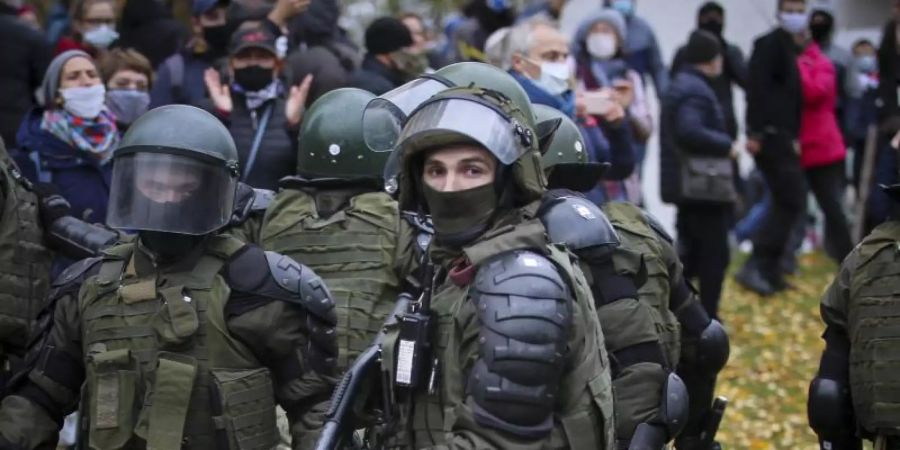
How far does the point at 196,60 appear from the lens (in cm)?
928

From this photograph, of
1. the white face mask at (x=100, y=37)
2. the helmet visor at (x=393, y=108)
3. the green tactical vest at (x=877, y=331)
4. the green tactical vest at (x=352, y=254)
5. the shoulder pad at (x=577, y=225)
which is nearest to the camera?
the shoulder pad at (x=577, y=225)

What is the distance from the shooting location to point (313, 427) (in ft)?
16.8

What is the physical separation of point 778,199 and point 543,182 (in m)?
8.43

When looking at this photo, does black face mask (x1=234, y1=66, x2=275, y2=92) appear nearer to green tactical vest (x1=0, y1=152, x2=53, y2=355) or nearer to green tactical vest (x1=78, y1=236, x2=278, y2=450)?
green tactical vest (x1=0, y1=152, x2=53, y2=355)

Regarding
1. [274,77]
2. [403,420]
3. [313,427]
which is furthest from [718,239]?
[403,420]

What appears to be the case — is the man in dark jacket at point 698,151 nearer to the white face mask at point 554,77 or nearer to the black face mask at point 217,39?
the white face mask at point 554,77

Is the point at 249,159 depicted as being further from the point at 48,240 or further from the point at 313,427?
the point at 313,427

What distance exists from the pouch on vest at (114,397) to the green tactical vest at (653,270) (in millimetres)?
1886

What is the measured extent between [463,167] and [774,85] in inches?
330

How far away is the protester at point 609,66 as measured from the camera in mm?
10469

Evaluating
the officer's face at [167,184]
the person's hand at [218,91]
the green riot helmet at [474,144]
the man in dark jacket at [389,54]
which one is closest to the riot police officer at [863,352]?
the green riot helmet at [474,144]

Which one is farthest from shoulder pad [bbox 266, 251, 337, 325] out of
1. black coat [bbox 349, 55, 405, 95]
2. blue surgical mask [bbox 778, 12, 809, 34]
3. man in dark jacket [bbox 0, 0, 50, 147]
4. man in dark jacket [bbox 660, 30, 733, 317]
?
blue surgical mask [bbox 778, 12, 809, 34]

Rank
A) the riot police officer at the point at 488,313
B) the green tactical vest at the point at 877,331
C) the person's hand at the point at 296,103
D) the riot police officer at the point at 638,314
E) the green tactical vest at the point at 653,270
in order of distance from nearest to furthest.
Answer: the riot police officer at the point at 488,313, the riot police officer at the point at 638,314, the green tactical vest at the point at 877,331, the green tactical vest at the point at 653,270, the person's hand at the point at 296,103

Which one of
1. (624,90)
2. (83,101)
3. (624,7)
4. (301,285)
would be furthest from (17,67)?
(301,285)
